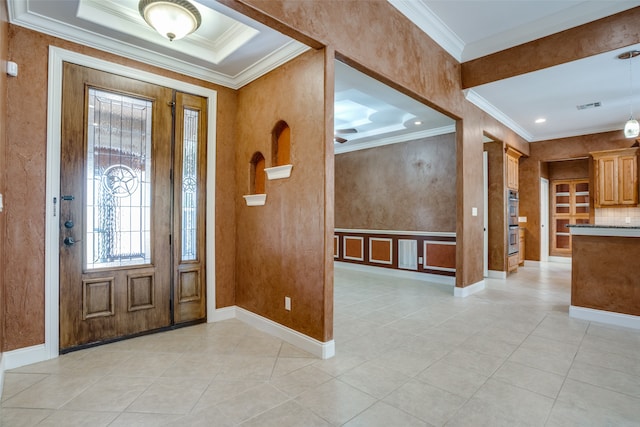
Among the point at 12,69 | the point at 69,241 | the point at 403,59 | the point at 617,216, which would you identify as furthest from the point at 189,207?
the point at 617,216

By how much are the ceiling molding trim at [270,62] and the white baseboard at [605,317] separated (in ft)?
13.7

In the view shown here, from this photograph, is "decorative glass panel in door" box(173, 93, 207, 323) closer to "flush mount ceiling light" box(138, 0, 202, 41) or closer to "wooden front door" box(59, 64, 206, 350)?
"wooden front door" box(59, 64, 206, 350)

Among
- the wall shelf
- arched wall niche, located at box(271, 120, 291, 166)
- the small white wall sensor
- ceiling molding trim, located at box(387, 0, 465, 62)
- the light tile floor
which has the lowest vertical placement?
the light tile floor

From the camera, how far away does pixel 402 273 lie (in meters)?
6.44

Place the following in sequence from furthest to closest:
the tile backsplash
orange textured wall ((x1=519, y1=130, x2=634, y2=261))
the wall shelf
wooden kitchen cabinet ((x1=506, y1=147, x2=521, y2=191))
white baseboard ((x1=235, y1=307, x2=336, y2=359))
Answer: orange textured wall ((x1=519, y1=130, x2=634, y2=261)) → wooden kitchen cabinet ((x1=506, y1=147, x2=521, y2=191)) → the tile backsplash → the wall shelf → white baseboard ((x1=235, y1=307, x2=336, y2=359))

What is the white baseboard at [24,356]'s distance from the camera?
8.03 feet

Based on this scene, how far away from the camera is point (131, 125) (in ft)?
10.4

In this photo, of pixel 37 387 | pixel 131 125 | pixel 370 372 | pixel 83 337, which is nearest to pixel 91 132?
pixel 131 125

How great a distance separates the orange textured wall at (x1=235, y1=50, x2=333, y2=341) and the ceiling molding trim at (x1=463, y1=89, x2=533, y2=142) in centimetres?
293

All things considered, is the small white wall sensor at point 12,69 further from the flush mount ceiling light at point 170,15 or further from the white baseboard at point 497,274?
the white baseboard at point 497,274

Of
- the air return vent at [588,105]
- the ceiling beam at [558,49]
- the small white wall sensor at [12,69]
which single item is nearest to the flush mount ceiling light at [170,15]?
the small white wall sensor at [12,69]

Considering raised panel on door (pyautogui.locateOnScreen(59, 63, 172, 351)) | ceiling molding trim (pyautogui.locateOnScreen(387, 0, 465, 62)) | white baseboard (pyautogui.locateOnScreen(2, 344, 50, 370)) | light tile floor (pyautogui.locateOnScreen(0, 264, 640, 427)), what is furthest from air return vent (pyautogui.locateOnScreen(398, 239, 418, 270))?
white baseboard (pyautogui.locateOnScreen(2, 344, 50, 370))

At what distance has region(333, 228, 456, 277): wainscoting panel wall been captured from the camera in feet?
19.3

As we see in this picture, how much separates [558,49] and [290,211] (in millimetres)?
3695
